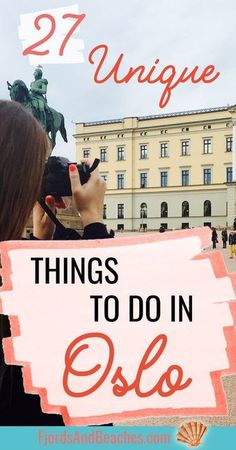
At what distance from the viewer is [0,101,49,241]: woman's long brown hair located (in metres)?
0.67

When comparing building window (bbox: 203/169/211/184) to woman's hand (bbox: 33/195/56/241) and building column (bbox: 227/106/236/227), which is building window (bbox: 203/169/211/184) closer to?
building column (bbox: 227/106/236/227)

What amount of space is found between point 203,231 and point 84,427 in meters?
0.56

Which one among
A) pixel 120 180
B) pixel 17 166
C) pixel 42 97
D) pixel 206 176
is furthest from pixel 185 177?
pixel 17 166

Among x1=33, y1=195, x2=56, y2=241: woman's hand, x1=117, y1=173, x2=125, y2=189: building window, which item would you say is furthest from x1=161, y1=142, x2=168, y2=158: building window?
x1=33, y1=195, x2=56, y2=241: woman's hand

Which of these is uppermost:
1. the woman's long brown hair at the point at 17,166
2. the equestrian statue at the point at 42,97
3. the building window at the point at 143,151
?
the equestrian statue at the point at 42,97

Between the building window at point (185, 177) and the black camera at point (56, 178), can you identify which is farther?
the building window at point (185, 177)

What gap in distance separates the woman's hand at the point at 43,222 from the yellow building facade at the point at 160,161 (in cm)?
36

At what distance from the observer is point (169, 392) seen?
1.11 m

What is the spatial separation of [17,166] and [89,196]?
0.86 ft

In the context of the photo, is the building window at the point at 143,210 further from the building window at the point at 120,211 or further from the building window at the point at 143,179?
the building window at the point at 120,211

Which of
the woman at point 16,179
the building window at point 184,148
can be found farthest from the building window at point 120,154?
the woman at point 16,179

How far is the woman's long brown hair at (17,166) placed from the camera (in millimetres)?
670

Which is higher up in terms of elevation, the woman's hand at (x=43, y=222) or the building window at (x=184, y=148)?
the building window at (x=184, y=148)

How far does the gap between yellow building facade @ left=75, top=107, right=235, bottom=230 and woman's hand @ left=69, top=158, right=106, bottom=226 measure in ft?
1.21
